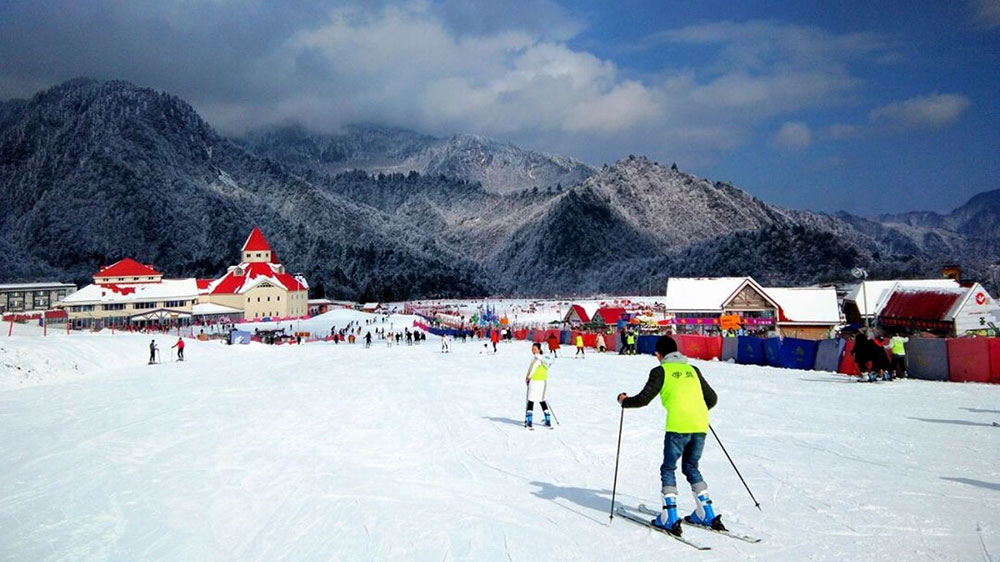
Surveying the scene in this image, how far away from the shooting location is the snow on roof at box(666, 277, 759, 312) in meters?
54.1

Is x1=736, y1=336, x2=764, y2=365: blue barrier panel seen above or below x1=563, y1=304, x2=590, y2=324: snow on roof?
below

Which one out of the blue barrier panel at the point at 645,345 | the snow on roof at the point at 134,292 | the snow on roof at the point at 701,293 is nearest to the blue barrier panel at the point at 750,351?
the blue barrier panel at the point at 645,345

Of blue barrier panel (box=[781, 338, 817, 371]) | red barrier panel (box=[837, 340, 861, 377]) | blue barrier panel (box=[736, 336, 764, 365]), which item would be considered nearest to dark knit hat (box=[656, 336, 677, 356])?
red barrier panel (box=[837, 340, 861, 377])

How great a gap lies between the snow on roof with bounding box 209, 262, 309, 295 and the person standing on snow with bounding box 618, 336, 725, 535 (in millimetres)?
89043

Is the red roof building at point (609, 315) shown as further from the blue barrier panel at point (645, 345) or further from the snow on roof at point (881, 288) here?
the blue barrier panel at point (645, 345)

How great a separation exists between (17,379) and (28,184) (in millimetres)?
171430

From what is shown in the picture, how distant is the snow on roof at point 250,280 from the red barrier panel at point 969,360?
83.5 meters

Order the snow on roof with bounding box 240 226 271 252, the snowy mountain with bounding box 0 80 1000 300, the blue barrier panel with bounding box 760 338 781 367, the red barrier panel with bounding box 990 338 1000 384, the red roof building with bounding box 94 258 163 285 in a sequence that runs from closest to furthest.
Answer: the red barrier panel with bounding box 990 338 1000 384 → the blue barrier panel with bounding box 760 338 781 367 → the red roof building with bounding box 94 258 163 285 → the snow on roof with bounding box 240 226 271 252 → the snowy mountain with bounding box 0 80 1000 300

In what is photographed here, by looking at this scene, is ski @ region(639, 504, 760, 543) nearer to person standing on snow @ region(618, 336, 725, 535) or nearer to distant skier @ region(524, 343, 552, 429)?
person standing on snow @ region(618, 336, 725, 535)

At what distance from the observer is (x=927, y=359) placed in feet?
67.4

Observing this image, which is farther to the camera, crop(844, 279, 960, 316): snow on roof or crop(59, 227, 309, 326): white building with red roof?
crop(59, 227, 309, 326): white building with red roof

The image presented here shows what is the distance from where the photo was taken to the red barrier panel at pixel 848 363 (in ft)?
74.7

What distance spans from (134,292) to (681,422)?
90321 millimetres

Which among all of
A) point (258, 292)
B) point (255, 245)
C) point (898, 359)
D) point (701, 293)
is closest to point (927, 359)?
point (898, 359)
